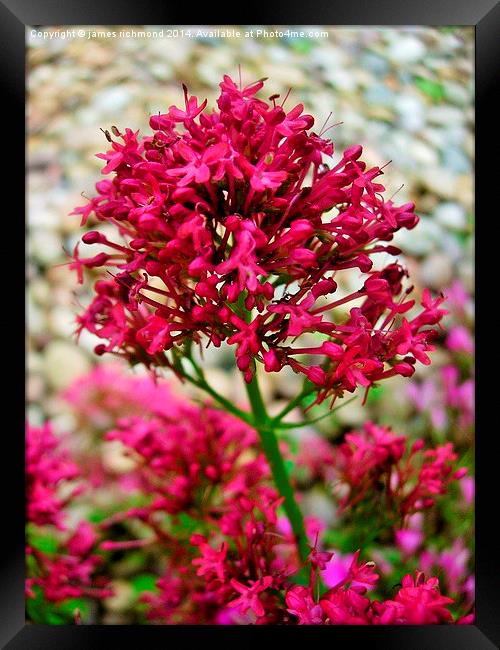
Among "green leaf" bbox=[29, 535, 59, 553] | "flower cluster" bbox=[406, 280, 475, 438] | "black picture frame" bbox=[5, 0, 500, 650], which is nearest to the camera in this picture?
"black picture frame" bbox=[5, 0, 500, 650]

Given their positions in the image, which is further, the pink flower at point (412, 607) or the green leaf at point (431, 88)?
the green leaf at point (431, 88)

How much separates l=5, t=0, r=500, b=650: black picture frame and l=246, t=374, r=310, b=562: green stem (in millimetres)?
112

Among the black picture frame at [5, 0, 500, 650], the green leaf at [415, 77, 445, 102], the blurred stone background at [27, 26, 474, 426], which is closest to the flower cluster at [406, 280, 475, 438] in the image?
the blurred stone background at [27, 26, 474, 426]

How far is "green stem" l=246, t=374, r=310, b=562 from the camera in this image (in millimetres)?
901

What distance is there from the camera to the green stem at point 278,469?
901mm

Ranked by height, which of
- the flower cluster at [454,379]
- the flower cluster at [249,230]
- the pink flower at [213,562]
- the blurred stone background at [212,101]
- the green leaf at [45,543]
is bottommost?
the green leaf at [45,543]

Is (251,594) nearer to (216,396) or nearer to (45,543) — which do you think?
(216,396)

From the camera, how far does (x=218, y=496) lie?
1215 millimetres

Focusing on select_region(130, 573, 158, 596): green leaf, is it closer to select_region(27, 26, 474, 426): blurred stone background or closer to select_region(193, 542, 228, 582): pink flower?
select_region(27, 26, 474, 426): blurred stone background
